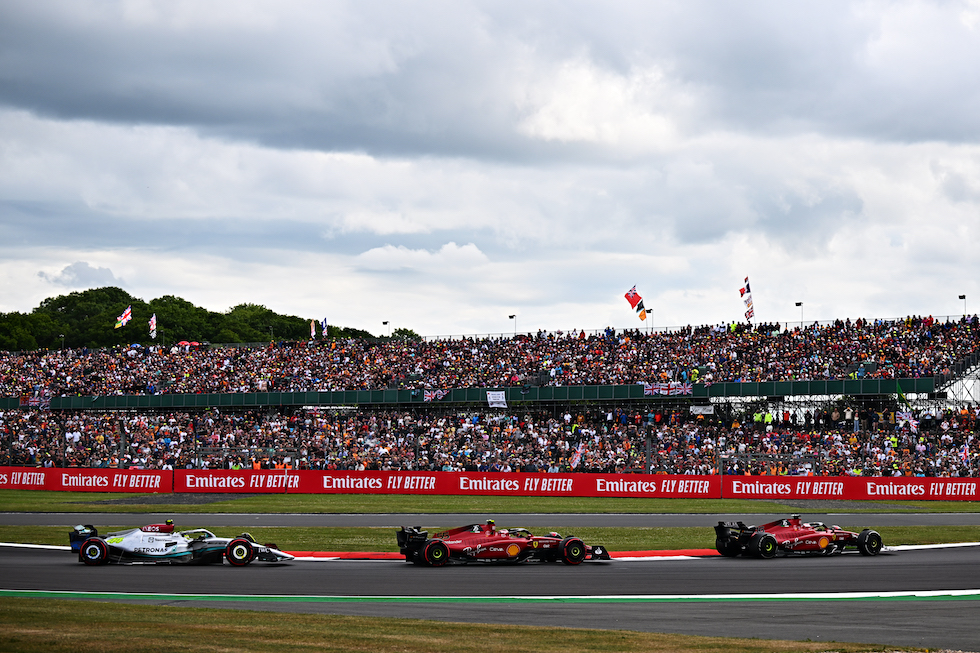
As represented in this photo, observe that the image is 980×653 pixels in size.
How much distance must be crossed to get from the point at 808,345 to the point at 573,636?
42.2 meters

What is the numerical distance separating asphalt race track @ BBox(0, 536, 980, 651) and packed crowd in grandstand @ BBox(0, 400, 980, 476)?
805 inches

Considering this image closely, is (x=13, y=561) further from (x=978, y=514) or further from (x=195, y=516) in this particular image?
(x=978, y=514)

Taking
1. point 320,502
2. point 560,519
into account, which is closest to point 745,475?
point 560,519

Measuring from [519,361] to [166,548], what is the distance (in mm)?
37864

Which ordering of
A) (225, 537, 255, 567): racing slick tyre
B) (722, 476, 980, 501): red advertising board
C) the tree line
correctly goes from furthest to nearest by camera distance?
the tree line
(722, 476, 980, 501): red advertising board
(225, 537, 255, 567): racing slick tyre

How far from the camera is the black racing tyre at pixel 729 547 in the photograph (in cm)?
2208

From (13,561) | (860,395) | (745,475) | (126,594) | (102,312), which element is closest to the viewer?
(126,594)

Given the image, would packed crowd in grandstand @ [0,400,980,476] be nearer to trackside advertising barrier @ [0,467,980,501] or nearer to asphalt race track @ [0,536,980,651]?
trackside advertising barrier @ [0,467,980,501]

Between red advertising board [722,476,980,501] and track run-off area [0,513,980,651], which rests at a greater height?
red advertising board [722,476,980,501]

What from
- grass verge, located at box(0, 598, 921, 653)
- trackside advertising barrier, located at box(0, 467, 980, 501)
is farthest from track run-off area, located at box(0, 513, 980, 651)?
trackside advertising barrier, located at box(0, 467, 980, 501)

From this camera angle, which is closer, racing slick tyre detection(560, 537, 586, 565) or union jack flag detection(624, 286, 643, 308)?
racing slick tyre detection(560, 537, 586, 565)

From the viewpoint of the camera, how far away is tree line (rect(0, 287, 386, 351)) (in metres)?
115

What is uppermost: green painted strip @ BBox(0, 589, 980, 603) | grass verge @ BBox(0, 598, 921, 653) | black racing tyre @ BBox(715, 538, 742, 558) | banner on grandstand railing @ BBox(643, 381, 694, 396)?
banner on grandstand railing @ BBox(643, 381, 694, 396)

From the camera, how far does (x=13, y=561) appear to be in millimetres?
21078
